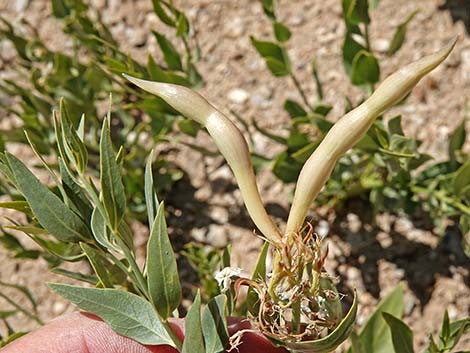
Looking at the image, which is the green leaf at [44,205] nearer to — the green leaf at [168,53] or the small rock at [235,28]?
the green leaf at [168,53]

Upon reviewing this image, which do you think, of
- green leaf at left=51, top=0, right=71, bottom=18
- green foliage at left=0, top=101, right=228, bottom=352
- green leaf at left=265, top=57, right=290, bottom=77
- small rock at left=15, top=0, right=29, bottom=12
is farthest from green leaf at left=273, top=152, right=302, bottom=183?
small rock at left=15, top=0, right=29, bottom=12

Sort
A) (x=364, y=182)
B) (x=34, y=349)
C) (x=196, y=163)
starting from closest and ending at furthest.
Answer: (x=34, y=349)
(x=364, y=182)
(x=196, y=163)

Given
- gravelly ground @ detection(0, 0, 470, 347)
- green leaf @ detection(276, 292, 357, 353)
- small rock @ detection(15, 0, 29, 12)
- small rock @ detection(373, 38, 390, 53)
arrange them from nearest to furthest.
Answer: green leaf @ detection(276, 292, 357, 353)
gravelly ground @ detection(0, 0, 470, 347)
small rock @ detection(373, 38, 390, 53)
small rock @ detection(15, 0, 29, 12)

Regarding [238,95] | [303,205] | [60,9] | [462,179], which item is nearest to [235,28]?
[238,95]

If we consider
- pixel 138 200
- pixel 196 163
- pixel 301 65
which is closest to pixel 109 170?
pixel 138 200

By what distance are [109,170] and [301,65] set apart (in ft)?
3.67

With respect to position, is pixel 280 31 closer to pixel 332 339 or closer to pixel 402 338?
pixel 402 338

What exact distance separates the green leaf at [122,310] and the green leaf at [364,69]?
705mm

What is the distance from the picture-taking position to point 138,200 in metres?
1.75

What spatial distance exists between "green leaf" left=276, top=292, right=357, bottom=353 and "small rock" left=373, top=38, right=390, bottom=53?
122cm

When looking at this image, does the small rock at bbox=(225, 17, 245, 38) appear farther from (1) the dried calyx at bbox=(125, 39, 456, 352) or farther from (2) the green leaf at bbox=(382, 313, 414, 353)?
Result: (1) the dried calyx at bbox=(125, 39, 456, 352)

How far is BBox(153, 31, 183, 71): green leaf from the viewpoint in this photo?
155cm

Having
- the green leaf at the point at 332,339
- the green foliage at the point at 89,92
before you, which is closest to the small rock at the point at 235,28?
the green foliage at the point at 89,92

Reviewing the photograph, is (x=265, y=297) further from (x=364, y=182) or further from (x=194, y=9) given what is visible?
(x=194, y=9)
